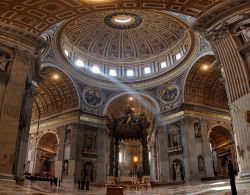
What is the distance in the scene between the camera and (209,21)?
11266mm

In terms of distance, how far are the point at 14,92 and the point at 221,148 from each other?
22.1m

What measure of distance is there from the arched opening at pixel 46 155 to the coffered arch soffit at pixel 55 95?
2.72 meters

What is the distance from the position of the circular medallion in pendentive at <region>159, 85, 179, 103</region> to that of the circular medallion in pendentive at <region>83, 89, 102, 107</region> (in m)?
6.95

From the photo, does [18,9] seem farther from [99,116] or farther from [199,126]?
[199,126]

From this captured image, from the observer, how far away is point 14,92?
37.7 feet

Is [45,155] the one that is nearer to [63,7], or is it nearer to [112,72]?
[112,72]

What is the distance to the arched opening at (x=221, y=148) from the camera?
79.5 ft

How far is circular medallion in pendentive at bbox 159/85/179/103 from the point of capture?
2488 centimetres

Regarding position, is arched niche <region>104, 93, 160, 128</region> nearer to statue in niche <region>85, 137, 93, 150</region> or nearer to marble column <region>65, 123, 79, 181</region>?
statue in niche <region>85, 137, 93, 150</region>

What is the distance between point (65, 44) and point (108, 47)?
566cm

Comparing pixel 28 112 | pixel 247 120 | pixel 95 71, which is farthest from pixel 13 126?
pixel 95 71

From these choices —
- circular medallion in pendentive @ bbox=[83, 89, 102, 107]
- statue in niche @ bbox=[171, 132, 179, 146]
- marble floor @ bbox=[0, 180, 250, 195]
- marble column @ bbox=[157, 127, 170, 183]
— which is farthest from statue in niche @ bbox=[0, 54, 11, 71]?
marble column @ bbox=[157, 127, 170, 183]

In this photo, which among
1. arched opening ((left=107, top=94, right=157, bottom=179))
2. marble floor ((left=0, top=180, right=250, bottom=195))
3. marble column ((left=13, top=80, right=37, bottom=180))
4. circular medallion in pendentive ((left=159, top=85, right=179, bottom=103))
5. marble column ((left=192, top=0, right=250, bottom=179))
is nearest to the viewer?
marble floor ((left=0, top=180, right=250, bottom=195))

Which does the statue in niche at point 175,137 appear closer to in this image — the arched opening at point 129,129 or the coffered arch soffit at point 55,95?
the arched opening at point 129,129
